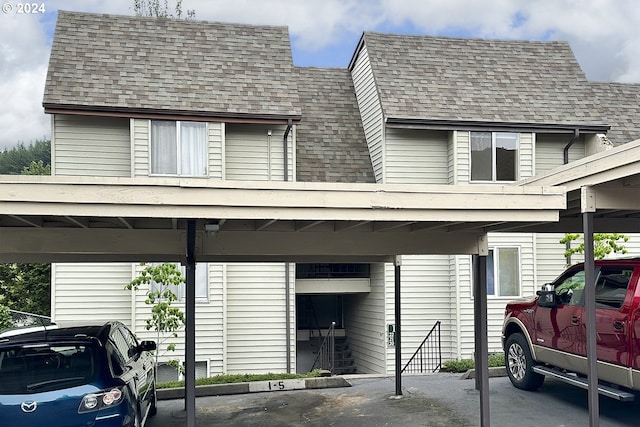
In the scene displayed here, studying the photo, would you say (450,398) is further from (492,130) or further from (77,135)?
(77,135)

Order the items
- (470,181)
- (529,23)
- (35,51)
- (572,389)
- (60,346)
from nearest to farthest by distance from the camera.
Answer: (60,346) < (572,389) < (470,181) < (529,23) < (35,51)

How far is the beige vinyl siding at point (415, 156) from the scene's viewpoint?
17266mm

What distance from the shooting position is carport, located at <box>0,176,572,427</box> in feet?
19.6

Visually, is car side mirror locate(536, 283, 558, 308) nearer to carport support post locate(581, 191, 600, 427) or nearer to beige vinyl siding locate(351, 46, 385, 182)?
carport support post locate(581, 191, 600, 427)

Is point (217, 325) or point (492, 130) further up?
point (492, 130)

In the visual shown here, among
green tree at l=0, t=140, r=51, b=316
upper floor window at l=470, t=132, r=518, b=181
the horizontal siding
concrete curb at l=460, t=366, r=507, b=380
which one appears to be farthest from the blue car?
green tree at l=0, t=140, r=51, b=316

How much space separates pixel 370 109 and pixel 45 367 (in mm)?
13603

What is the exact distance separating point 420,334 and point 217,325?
5370mm

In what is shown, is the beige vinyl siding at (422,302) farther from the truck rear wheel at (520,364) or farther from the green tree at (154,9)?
the green tree at (154,9)

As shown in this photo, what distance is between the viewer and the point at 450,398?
1059 cm

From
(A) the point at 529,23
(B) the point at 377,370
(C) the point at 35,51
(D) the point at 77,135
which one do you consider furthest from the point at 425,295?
(C) the point at 35,51

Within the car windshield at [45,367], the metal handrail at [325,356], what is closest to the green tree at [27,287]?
the metal handrail at [325,356]

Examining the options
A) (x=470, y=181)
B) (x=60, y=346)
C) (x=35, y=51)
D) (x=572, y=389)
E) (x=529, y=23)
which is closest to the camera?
(x=60, y=346)

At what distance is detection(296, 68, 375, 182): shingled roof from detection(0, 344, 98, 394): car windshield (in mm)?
11142
